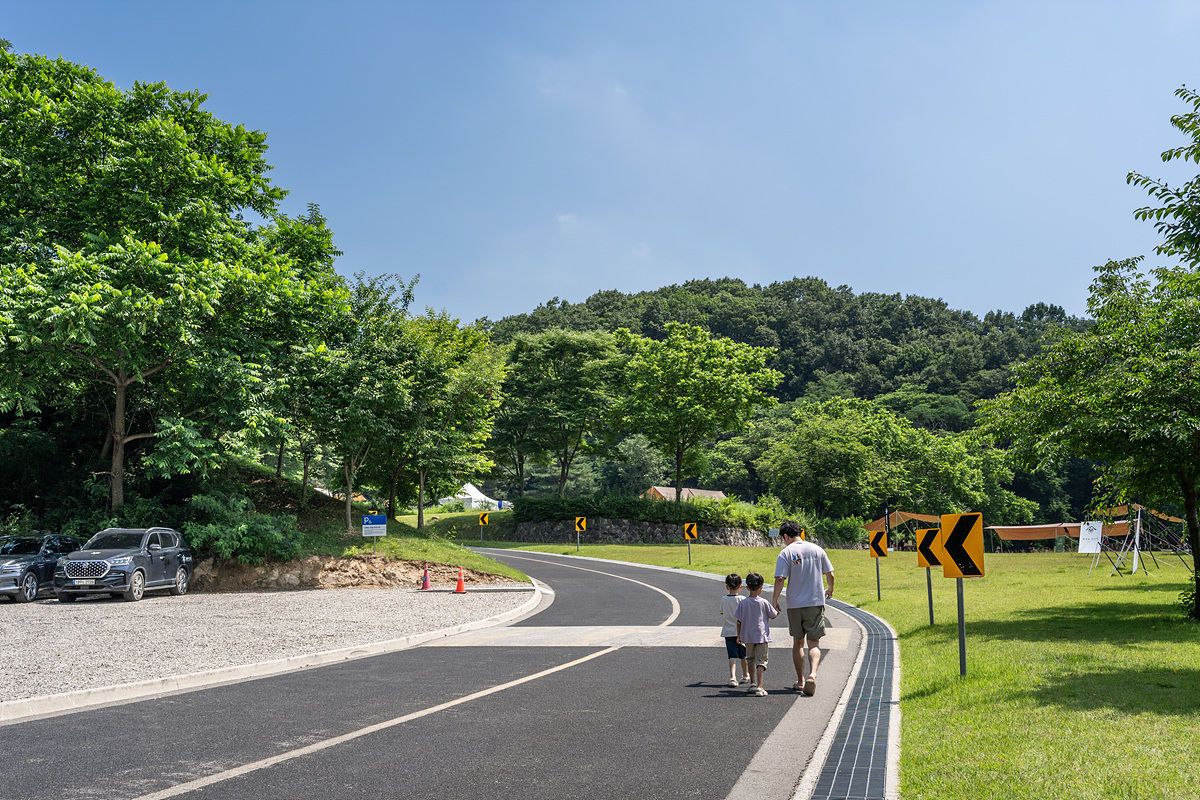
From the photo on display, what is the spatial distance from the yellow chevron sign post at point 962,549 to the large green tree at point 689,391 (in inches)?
1661

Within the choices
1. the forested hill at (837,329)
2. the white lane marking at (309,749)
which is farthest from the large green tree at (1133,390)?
the forested hill at (837,329)

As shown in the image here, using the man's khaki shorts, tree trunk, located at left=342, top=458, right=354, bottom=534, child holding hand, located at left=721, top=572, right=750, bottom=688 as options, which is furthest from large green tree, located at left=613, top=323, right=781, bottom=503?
the man's khaki shorts

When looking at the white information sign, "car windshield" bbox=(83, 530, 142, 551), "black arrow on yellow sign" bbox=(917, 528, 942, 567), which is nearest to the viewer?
"black arrow on yellow sign" bbox=(917, 528, 942, 567)

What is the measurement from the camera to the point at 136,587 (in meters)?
19.6

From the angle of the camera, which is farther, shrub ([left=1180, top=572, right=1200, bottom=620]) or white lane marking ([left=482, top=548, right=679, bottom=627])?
white lane marking ([left=482, top=548, right=679, bottom=627])

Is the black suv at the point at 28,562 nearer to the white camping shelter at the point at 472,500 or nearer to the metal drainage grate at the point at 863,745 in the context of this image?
the metal drainage grate at the point at 863,745

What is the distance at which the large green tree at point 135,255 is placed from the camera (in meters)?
20.4

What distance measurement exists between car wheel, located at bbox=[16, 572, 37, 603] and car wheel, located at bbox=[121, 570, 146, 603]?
195 centimetres

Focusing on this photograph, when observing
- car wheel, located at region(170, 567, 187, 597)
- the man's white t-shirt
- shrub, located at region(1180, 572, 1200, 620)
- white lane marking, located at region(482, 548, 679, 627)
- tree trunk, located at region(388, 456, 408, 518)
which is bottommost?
white lane marking, located at region(482, 548, 679, 627)

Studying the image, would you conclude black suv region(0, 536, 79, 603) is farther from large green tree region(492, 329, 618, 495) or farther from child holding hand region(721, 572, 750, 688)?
large green tree region(492, 329, 618, 495)

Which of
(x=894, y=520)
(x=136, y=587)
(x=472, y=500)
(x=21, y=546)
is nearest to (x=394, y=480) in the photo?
(x=136, y=587)

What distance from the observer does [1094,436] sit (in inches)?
549

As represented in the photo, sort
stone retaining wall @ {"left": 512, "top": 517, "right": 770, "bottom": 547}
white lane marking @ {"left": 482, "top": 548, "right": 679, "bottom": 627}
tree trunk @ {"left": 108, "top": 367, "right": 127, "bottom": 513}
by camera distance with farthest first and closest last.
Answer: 1. stone retaining wall @ {"left": 512, "top": 517, "right": 770, "bottom": 547}
2. tree trunk @ {"left": 108, "top": 367, "right": 127, "bottom": 513}
3. white lane marking @ {"left": 482, "top": 548, "right": 679, "bottom": 627}

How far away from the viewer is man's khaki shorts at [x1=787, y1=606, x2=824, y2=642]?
870 centimetres
